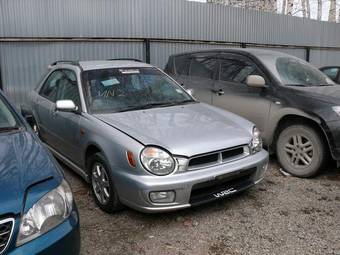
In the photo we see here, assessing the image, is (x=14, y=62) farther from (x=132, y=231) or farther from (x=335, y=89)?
(x=335, y=89)

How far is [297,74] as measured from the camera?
5.54m

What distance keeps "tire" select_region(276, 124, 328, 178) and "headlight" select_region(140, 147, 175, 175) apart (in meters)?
2.24

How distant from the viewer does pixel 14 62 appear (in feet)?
24.0

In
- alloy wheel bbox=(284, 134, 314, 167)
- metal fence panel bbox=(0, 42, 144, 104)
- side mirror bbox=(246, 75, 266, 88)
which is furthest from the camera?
metal fence panel bbox=(0, 42, 144, 104)

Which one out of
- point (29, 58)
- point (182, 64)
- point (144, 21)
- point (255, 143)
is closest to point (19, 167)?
point (255, 143)

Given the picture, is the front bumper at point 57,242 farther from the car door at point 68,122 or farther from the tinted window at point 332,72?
the tinted window at point 332,72

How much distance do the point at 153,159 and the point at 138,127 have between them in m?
0.49

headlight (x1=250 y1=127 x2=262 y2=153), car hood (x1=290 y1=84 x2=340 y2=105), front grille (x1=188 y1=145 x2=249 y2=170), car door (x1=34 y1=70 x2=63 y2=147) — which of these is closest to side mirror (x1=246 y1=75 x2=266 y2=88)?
car hood (x1=290 y1=84 x2=340 y2=105)

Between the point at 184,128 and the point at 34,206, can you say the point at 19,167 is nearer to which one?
the point at 34,206

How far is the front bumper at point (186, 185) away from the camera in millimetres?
3225

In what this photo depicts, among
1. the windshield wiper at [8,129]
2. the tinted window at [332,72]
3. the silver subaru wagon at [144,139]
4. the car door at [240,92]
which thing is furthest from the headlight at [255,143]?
the tinted window at [332,72]

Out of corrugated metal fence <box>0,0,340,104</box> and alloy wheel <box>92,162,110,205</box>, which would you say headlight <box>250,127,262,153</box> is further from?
corrugated metal fence <box>0,0,340,104</box>

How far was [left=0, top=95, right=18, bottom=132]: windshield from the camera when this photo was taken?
301 cm

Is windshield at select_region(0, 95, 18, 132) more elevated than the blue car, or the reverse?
windshield at select_region(0, 95, 18, 132)
